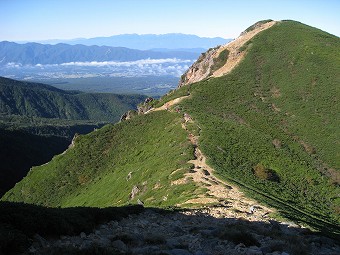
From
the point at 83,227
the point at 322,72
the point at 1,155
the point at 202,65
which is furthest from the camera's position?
the point at 1,155

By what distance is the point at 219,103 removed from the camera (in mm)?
74250

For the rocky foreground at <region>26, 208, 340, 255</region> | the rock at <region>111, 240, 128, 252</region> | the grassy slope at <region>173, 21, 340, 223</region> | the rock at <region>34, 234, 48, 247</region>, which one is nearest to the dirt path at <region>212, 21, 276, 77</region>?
the grassy slope at <region>173, 21, 340, 223</region>

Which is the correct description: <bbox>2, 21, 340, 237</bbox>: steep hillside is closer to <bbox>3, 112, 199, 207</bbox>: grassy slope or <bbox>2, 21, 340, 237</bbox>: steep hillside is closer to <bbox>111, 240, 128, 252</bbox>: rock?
<bbox>3, 112, 199, 207</bbox>: grassy slope

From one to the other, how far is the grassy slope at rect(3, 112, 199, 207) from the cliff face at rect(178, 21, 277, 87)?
30146mm

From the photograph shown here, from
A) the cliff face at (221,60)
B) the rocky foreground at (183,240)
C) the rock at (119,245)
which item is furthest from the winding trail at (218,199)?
the cliff face at (221,60)

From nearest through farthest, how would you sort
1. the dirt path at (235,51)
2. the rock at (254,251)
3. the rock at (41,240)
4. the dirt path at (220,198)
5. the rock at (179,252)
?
the rock at (41,240) < the rock at (179,252) < the rock at (254,251) < the dirt path at (220,198) < the dirt path at (235,51)

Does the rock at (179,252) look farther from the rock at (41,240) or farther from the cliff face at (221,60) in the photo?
the cliff face at (221,60)

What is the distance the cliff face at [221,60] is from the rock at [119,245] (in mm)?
78703

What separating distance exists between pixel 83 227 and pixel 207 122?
4658cm

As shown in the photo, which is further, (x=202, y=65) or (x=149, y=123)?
(x=202, y=65)

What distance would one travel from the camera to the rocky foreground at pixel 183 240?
521 inches

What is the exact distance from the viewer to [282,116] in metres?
68.2

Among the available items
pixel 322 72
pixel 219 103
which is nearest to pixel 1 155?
pixel 219 103

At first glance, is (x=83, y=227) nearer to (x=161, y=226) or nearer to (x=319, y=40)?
(x=161, y=226)
